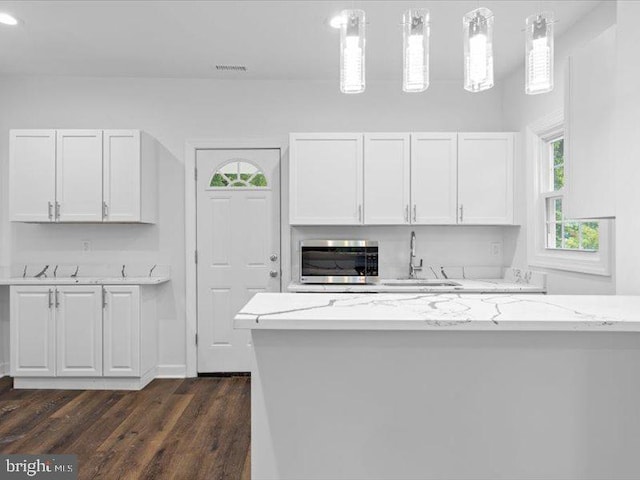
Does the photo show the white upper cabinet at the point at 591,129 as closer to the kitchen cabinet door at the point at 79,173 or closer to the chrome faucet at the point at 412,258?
the chrome faucet at the point at 412,258

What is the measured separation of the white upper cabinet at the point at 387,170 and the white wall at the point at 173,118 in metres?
0.42

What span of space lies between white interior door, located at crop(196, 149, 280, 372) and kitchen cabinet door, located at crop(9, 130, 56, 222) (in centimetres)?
119

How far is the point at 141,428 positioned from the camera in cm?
286

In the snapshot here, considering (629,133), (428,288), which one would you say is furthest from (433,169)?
(629,133)

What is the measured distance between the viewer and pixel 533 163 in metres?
3.48

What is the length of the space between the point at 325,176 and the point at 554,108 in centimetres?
178

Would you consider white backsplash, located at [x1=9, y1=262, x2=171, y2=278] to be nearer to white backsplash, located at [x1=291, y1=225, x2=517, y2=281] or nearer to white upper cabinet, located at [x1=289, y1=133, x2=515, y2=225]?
white upper cabinet, located at [x1=289, y1=133, x2=515, y2=225]

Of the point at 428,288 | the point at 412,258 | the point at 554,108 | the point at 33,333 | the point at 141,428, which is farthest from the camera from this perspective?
the point at 412,258

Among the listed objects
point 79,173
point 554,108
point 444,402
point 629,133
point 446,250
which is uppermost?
point 554,108

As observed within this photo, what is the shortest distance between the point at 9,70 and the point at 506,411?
182 inches

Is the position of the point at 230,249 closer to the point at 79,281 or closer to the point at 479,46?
the point at 79,281

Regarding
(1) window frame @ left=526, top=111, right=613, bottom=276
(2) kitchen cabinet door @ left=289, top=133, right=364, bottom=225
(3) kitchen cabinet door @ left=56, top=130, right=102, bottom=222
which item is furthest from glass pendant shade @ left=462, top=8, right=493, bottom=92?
(3) kitchen cabinet door @ left=56, top=130, right=102, bottom=222

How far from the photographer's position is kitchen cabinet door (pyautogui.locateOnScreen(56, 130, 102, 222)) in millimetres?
3625

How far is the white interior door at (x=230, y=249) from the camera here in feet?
13.0
